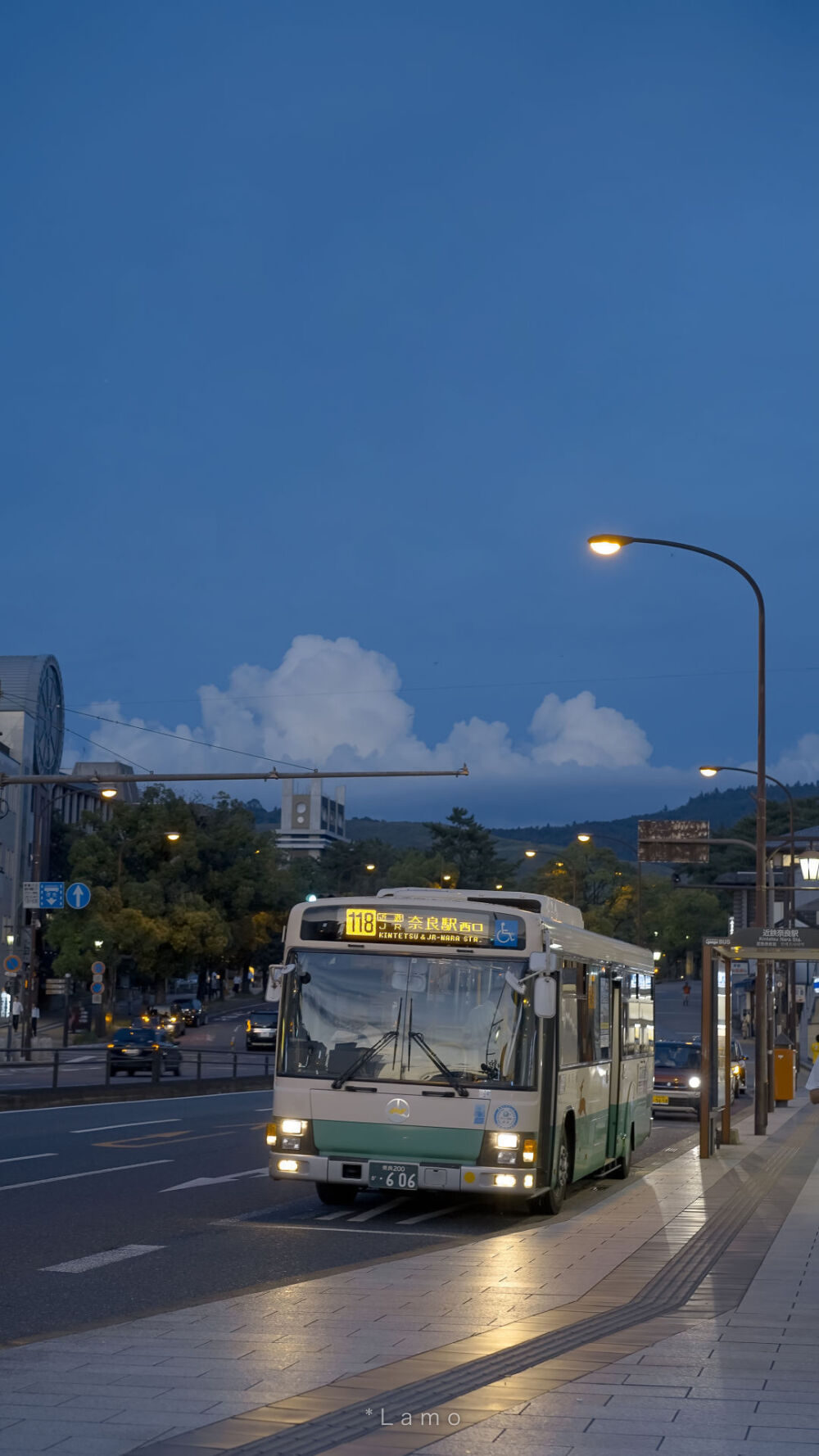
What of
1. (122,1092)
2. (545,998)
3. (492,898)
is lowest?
(122,1092)

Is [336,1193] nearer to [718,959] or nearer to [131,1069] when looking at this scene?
[718,959]

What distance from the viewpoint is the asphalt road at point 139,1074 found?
38350 millimetres

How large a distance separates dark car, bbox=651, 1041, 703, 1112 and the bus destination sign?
1925 cm

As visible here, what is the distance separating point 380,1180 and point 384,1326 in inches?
228

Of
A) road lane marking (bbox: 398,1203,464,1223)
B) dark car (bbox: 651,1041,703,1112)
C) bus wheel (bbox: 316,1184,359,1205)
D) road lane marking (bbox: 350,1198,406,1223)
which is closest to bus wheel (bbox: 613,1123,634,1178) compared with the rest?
road lane marking (bbox: 398,1203,464,1223)

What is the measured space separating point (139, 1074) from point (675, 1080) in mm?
19990

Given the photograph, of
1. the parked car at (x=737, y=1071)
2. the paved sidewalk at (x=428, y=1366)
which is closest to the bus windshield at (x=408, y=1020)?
the paved sidewalk at (x=428, y=1366)

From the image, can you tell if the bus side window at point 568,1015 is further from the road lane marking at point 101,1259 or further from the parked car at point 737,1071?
the parked car at point 737,1071

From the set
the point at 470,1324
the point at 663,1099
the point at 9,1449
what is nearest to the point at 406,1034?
the point at 470,1324

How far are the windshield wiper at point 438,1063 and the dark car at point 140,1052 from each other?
29.4m

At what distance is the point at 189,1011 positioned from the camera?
295 ft

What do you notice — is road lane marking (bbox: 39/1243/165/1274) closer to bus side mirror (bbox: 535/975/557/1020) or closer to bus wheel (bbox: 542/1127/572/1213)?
bus side mirror (bbox: 535/975/557/1020)

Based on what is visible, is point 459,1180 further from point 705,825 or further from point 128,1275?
point 705,825

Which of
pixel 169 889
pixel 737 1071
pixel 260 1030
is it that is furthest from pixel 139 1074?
pixel 169 889
